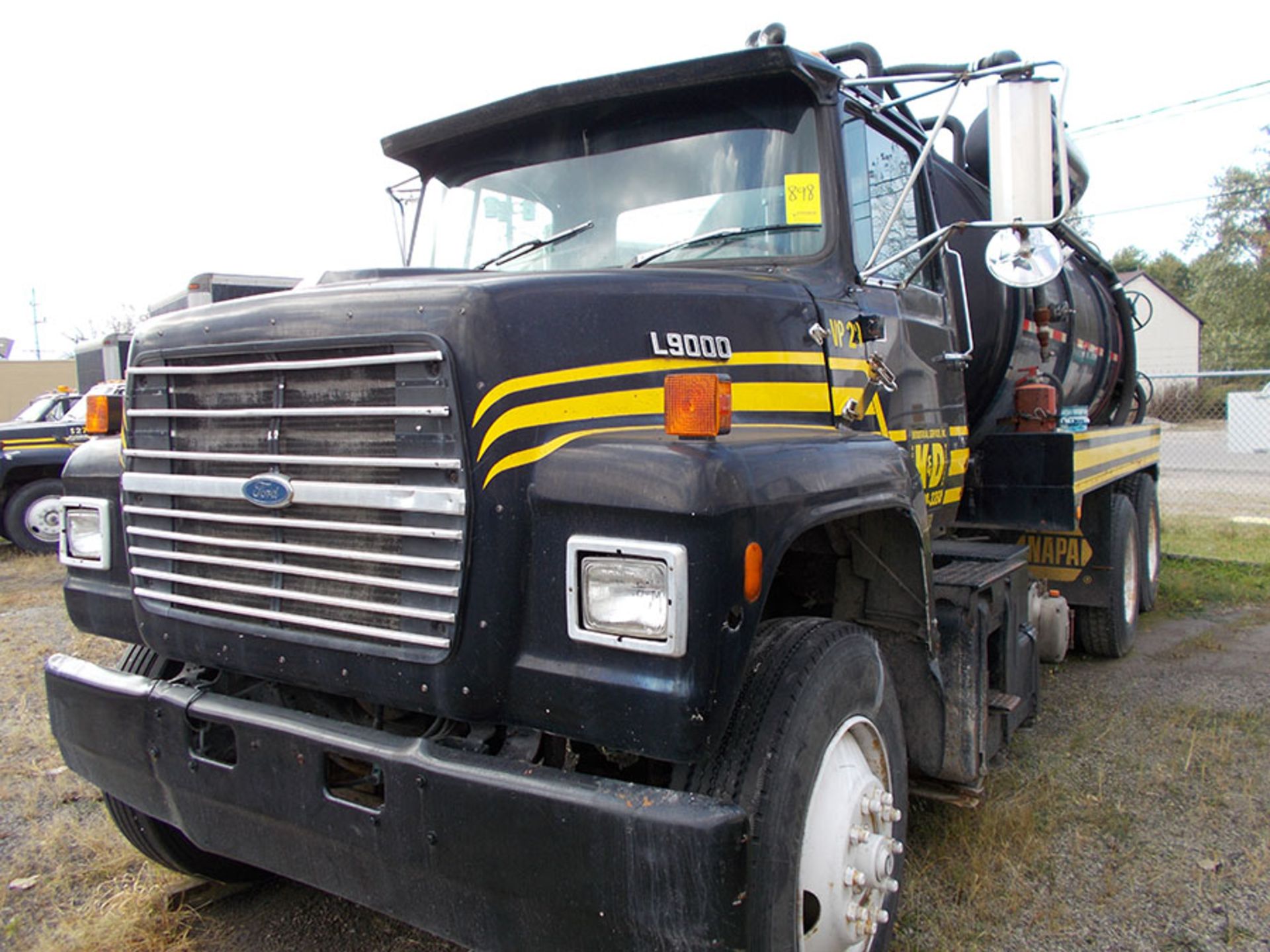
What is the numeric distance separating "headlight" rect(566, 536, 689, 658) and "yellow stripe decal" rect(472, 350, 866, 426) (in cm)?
39

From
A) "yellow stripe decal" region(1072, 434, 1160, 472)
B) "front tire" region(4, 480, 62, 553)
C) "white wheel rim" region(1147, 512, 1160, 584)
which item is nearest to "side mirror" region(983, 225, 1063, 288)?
"yellow stripe decal" region(1072, 434, 1160, 472)

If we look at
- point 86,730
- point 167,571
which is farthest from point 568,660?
point 86,730

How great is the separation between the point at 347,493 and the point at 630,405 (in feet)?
2.36

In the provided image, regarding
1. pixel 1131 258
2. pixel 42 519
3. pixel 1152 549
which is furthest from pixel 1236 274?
pixel 42 519

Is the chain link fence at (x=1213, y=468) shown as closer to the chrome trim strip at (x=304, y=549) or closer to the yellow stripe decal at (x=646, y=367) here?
the yellow stripe decal at (x=646, y=367)

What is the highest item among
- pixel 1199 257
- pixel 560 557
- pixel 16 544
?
pixel 1199 257

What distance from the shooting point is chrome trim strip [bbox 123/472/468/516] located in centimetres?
221

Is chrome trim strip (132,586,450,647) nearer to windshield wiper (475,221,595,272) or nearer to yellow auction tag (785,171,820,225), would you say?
windshield wiper (475,221,595,272)

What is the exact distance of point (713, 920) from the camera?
1938 mm

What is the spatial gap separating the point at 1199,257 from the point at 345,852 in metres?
46.6

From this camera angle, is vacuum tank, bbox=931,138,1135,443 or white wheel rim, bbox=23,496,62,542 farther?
white wheel rim, bbox=23,496,62,542

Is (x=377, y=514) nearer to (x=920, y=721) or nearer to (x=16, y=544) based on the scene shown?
(x=920, y=721)

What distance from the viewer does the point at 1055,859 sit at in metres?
3.56

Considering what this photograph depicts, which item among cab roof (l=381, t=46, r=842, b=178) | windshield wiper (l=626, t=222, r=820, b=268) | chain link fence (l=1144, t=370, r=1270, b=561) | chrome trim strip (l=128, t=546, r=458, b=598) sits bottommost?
chain link fence (l=1144, t=370, r=1270, b=561)
